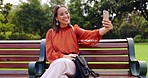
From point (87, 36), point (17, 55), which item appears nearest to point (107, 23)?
point (87, 36)

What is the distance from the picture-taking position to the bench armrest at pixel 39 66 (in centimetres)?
396

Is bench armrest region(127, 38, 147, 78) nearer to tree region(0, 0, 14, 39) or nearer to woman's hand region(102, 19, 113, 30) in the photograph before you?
woman's hand region(102, 19, 113, 30)

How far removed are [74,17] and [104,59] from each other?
32.1 metres

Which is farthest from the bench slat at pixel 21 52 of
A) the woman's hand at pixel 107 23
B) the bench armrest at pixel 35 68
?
the woman's hand at pixel 107 23

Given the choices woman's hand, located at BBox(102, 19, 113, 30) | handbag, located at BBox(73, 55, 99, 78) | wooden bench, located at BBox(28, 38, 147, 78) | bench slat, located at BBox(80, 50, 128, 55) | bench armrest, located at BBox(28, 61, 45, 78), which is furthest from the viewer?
bench slat, located at BBox(80, 50, 128, 55)

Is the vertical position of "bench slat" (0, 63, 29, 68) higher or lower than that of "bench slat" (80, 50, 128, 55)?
lower

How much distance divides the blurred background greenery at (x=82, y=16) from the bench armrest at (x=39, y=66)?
27.9 metres

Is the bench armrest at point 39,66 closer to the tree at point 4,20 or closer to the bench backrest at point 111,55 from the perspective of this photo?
the bench backrest at point 111,55

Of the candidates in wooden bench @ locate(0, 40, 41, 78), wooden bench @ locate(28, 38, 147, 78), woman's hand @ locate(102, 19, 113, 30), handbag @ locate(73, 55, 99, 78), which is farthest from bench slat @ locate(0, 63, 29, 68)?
woman's hand @ locate(102, 19, 113, 30)

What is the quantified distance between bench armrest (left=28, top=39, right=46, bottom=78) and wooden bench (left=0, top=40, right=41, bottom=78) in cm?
16

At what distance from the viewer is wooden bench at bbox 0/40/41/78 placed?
15.0 ft

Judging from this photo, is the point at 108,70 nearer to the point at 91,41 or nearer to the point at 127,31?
the point at 91,41

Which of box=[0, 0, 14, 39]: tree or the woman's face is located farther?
box=[0, 0, 14, 39]: tree

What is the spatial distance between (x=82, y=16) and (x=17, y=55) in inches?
1315
